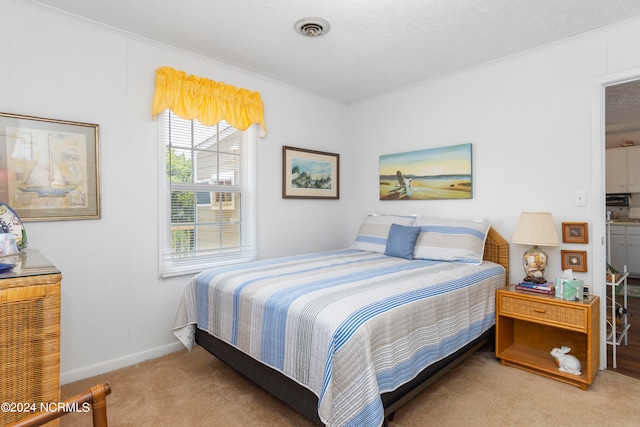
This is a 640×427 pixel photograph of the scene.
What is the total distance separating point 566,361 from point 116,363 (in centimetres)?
323

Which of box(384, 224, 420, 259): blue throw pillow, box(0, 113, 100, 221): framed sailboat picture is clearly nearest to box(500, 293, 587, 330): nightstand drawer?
box(384, 224, 420, 259): blue throw pillow

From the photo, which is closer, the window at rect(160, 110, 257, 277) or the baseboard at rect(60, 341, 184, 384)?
the baseboard at rect(60, 341, 184, 384)

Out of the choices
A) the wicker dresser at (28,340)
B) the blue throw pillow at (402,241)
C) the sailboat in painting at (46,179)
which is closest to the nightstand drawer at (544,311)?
the blue throw pillow at (402,241)

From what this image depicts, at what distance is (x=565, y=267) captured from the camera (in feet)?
8.87

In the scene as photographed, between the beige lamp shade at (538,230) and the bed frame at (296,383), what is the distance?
772mm

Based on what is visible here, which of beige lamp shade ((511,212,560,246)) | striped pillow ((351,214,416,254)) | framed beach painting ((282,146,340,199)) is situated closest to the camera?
beige lamp shade ((511,212,560,246))

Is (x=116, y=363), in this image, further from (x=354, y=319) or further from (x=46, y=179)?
(x=354, y=319)

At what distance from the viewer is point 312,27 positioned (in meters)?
2.49

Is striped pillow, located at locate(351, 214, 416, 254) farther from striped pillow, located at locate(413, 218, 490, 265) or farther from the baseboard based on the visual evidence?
the baseboard

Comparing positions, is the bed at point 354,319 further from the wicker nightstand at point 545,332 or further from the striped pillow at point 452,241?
the wicker nightstand at point 545,332

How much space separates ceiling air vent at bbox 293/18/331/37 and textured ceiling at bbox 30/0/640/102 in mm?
46

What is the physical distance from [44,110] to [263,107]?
1760 millimetres

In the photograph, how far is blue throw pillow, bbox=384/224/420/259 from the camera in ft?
10.2

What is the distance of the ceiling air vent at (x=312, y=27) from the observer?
2.41 m
